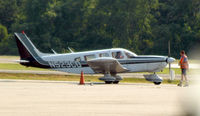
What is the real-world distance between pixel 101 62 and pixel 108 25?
43223mm

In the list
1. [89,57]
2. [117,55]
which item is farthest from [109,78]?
Result: [89,57]

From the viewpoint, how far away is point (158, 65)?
2525 cm

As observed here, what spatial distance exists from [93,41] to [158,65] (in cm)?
4465

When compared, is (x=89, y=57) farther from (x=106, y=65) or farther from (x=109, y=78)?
(x=109, y=78)

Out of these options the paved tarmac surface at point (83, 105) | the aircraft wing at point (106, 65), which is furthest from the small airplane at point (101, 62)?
the paved tarmac surface at point (83, 105)

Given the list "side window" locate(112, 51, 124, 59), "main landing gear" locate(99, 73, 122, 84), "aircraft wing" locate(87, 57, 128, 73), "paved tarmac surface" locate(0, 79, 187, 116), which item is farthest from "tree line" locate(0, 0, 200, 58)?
"paved tarmac surface" locate(0, 79, 187, 116)

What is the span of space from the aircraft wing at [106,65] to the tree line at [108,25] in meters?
36.2

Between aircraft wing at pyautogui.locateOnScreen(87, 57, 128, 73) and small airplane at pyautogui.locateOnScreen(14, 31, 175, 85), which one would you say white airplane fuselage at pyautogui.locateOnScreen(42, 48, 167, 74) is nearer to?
small airplane at pyautogui.locateOnScreen(14, 31, 175, 85)

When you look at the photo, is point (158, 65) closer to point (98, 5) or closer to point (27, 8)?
point (98, 5)

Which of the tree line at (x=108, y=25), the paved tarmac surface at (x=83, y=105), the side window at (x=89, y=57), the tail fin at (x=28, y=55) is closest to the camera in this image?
the paved tarmac surface at (x=83, y=105)

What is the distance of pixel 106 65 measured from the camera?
2455 cm

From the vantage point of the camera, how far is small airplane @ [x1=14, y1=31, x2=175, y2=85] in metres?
24.5

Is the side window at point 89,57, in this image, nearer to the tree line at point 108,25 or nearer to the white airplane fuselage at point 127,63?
the white airplane fuselage at point 127,63

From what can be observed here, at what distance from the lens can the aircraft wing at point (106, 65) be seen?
24.2m
